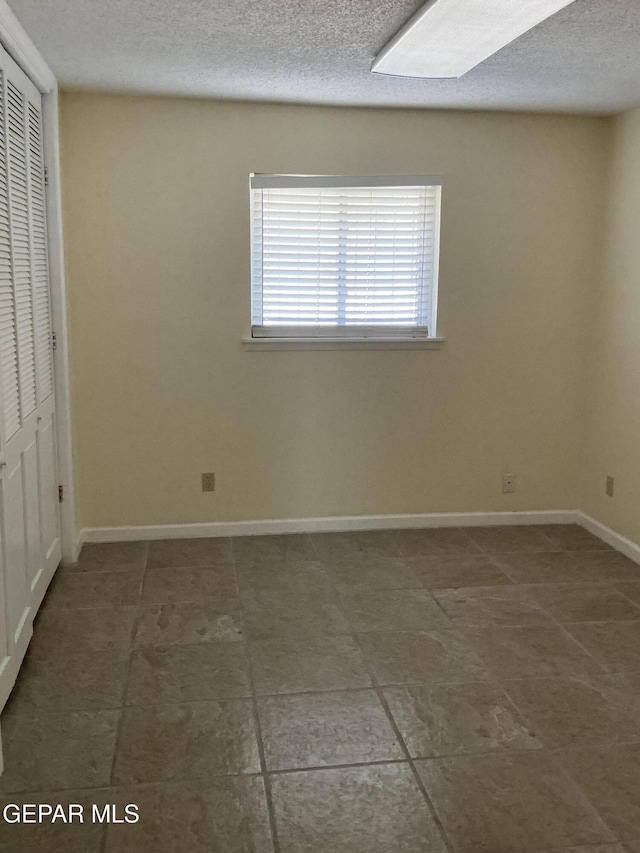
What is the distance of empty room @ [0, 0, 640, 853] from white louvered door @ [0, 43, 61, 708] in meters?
0.03

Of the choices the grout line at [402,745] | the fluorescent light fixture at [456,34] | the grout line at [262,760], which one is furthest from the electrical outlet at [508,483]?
the fluorescent light fixture at [456,34]

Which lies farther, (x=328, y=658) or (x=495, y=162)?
(x=495, y=162)

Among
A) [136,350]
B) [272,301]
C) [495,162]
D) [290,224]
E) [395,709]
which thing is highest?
[495,162]

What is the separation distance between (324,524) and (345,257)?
1.53 meters

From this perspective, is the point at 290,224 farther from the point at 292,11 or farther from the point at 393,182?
the point at 292,11

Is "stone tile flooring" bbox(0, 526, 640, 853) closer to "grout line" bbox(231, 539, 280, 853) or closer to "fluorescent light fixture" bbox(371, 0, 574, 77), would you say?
"grout line" bbox(231, 539, 280, 853)

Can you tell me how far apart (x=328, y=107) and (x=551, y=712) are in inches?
122

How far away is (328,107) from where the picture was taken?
3932 mm

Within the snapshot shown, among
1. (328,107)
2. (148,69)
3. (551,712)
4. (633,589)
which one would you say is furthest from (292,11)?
(633,589)

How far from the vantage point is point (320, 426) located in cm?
423

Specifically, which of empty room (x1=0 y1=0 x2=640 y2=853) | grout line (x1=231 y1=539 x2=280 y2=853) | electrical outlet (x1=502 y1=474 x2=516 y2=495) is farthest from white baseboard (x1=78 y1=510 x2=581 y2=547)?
grout line (x1=231 y1=539 x2=280 y2=853)

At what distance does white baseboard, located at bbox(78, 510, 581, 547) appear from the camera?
4.12 meters

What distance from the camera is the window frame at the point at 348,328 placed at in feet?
13.1

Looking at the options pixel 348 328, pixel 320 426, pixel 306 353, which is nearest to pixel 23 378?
pixel 306 353
